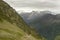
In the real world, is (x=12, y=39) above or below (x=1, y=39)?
above

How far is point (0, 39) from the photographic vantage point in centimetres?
10981

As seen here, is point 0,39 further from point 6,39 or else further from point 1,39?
point 6,39

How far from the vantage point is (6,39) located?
12062cm

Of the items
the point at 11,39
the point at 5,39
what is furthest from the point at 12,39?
the point at 5,39

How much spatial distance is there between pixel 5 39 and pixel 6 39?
7.09 ft

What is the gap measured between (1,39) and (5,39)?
8.01 meters

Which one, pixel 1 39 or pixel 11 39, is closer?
pixel 1 39

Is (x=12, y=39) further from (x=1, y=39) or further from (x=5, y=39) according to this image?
(x=1, y=39)

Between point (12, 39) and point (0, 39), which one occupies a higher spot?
point (12, 39)

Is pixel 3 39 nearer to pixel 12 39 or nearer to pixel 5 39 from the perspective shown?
pixel 5 39

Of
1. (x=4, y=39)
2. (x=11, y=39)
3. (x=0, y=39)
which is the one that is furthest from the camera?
(x=11, y=39)

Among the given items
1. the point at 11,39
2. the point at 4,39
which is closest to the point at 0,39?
the point at 4,39

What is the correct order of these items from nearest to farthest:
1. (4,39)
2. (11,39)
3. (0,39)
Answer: (0,39) < (4,39) < (11,39)

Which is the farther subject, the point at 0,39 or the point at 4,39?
the point at 4,39
